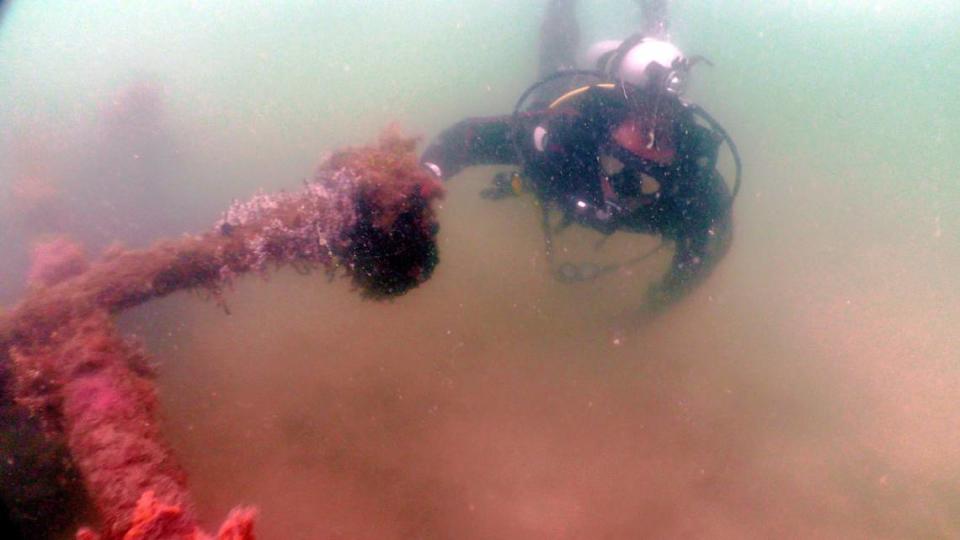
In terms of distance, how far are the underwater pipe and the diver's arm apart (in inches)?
99.4

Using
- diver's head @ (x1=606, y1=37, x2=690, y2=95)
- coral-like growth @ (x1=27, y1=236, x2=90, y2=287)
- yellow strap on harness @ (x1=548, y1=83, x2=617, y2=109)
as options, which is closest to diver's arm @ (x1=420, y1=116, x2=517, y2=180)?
yellow strap on harness @ (x1=548, y1=83, x2=617, y2=109)

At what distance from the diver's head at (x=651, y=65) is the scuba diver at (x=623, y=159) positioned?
3 centimetres

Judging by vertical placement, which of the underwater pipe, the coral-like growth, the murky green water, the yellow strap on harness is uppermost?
the yellow strap on harness

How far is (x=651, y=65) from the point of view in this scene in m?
6.32

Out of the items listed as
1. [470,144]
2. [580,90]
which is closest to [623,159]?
[580,90]

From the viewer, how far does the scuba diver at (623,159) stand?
5.88 metres

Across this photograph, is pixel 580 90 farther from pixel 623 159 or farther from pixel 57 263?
pixel 57 263

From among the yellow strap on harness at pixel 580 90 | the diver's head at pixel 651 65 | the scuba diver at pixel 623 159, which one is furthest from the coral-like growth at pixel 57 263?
the diver's head at pixel 651 65

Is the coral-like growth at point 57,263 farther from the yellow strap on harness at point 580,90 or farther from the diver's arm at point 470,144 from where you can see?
the yellow strap on harness at point 580,90

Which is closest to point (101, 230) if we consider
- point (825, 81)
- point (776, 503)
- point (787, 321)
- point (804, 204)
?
point (776, 503)

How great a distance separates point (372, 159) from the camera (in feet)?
12.7

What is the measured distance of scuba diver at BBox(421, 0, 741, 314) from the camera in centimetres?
588

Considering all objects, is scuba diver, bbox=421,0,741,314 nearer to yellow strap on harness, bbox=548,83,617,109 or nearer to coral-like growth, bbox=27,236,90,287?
yellow strap on harness, bbox=548,83,617,109

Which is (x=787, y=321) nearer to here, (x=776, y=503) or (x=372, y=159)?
(x=776, y=503)
